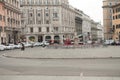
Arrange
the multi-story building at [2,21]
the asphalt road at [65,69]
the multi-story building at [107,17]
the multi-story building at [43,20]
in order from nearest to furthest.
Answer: the asphalt road at [65,69]
the multi-story building at [2,21]
the multi-story building at [43,20]
the multi-story building at [107,17]

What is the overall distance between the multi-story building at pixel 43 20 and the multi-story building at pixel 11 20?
23.4 m

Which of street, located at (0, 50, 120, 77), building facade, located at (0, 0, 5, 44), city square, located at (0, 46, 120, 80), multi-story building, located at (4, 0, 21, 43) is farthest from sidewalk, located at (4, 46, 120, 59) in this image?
multi-story building, located at (4, 0, 21, 43)

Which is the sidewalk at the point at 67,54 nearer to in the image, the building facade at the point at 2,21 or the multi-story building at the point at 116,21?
the building facade at the point at 2,21

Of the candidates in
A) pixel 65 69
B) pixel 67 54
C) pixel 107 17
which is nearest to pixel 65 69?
pixel 65 69

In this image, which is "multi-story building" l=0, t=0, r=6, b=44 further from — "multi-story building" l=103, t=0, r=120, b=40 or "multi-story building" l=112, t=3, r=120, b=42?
"multi-story building" l=103, t=0, r=120, b=40

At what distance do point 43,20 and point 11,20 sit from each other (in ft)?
120

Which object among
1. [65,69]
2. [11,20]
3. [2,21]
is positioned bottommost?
[65,69]

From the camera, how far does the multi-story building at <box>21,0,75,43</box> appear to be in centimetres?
13138

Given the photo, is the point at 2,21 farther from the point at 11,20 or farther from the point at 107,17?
the point at 107,17

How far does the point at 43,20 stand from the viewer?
13325 centimetres

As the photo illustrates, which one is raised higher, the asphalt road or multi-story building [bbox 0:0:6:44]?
multi-story building [bbox 0:0:6:44]

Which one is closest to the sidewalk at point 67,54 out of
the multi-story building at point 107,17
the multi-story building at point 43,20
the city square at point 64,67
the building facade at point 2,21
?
the city square at point 64,67

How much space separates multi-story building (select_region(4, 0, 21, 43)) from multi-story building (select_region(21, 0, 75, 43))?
23431 mm

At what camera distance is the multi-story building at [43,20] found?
131m
